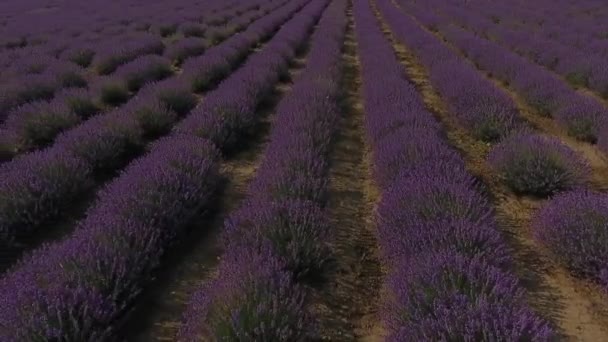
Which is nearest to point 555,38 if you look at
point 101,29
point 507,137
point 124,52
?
point 507,137

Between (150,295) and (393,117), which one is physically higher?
(393,117)

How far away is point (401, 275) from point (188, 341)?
118cm

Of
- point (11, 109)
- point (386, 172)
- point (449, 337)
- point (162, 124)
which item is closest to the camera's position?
point (449, 337)

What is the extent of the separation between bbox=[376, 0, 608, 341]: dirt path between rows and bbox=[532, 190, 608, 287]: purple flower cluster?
0.11m

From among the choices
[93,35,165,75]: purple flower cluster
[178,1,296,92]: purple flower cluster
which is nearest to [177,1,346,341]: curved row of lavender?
[178,1,296,92]: purple flower cluster

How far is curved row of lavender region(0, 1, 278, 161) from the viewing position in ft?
18.6

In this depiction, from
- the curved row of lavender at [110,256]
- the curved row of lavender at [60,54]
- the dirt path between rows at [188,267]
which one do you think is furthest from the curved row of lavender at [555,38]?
the curved row of lavender at [60,54]

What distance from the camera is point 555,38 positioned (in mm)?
11641

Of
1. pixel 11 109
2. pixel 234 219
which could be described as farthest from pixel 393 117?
pixel 11 109

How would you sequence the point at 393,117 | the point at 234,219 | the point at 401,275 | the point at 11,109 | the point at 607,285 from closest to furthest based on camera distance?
1. the point at 401,275
2. the point at 607,285
3. the point at 234,219
4. the point at 393,117
5. the point at 11,109

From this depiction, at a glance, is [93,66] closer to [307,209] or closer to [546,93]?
[307,209]

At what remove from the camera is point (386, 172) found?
4.32 metres

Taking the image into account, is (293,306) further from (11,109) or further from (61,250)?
(11,109)

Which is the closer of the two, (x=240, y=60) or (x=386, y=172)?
(x=386, y=172)
